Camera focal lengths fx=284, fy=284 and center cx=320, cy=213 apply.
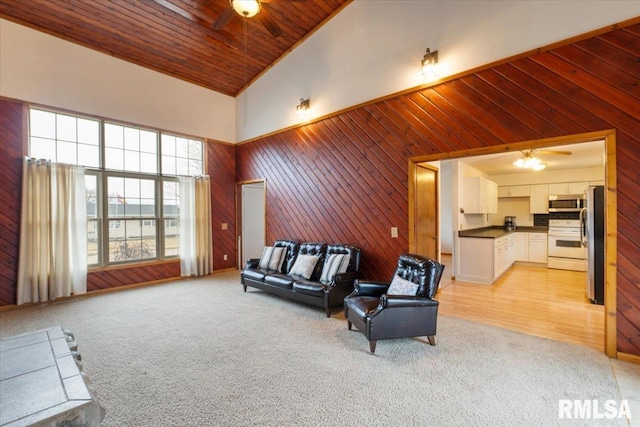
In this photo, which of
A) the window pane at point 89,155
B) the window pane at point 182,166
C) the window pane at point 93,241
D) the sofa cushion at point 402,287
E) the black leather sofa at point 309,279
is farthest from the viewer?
the window pane at point 182,166

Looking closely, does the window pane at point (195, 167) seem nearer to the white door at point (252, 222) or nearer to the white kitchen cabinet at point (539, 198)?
the white door at point (252, 222)

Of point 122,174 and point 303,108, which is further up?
point 303,108

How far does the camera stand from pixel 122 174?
17.5ft

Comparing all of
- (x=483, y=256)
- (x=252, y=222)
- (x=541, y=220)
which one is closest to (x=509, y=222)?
(x=541, y=220)

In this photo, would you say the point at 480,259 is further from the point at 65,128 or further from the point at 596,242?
the point at 65,128

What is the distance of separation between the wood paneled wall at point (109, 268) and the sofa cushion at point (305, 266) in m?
2.85

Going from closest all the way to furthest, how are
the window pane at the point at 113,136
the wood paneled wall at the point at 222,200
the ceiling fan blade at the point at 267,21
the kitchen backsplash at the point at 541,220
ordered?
the ceiling fan blade at the point at 267,21, the window pane at the point at 113,136, the wood paneled wall at the point at 222,200, the kitchen backsplash at the point at 541,220

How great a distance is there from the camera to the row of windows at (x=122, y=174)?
471 cm

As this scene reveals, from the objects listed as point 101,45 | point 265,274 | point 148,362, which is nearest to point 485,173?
point 265,274

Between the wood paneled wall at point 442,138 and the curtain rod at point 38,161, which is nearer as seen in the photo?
the wood paneled wall at point 442,138

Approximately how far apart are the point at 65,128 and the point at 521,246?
32.5 feet

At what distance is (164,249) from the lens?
19.4 feet

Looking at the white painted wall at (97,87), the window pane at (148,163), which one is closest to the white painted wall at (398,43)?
the white painted wall at (97,87)

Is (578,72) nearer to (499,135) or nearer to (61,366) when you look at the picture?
(499,135)
